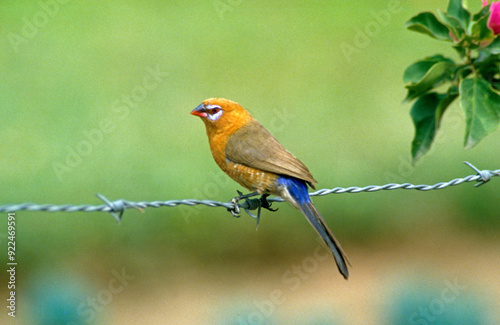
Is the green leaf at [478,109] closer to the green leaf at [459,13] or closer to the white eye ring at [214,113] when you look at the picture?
the green leaf at [459,13]

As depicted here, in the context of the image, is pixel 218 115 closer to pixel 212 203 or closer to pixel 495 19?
pixel 212 203

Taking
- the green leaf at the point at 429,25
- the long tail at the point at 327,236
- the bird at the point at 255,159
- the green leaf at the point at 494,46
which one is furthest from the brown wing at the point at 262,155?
the green leaf at the point at 494,46

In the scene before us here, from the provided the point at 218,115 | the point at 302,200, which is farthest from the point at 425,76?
the point at 218,115

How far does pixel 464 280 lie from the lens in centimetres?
631

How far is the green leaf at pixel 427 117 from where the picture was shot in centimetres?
306

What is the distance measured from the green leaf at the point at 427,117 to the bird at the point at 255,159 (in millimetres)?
889

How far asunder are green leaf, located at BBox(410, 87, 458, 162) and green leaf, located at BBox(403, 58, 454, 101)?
0.08m

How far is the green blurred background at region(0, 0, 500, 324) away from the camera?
224 inches

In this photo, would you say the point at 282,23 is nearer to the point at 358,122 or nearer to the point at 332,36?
the point at 332,36

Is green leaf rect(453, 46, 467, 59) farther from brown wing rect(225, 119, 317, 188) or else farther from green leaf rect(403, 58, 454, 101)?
brown wing rect(225, 119, 317, 188)

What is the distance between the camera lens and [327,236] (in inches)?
148

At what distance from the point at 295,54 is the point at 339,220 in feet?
15.8

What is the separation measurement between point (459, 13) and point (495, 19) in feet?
0.48

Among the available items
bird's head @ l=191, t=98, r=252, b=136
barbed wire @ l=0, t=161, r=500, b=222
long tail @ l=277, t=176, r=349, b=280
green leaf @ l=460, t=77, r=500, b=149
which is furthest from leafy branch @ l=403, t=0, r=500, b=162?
bird's head @ l=191, t=98, r=252, b=136
